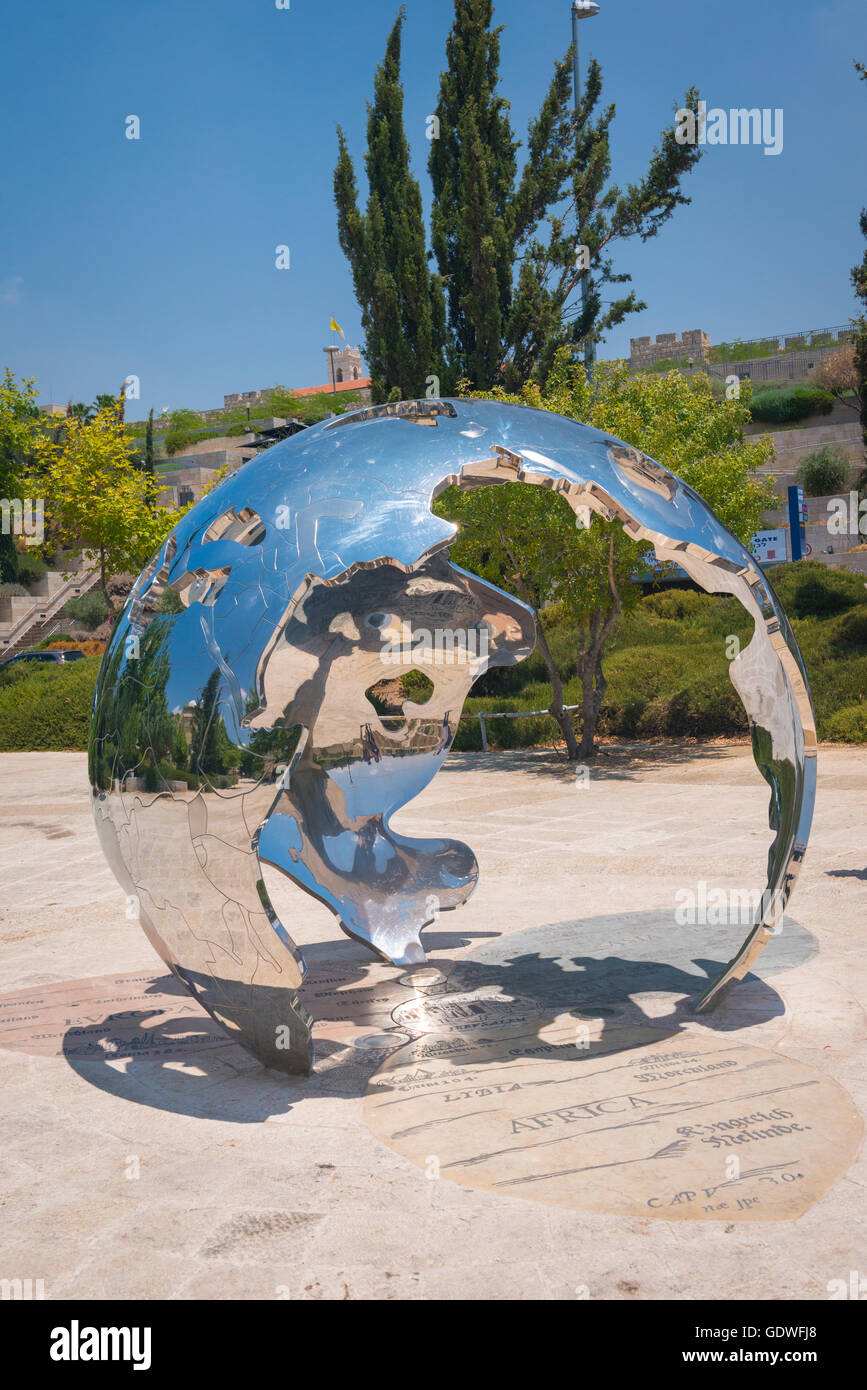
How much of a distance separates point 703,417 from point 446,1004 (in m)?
12.6

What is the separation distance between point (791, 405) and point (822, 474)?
9.48 m

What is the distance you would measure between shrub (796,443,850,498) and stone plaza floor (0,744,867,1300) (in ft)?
105

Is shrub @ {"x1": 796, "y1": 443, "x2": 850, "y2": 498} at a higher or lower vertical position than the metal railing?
higher

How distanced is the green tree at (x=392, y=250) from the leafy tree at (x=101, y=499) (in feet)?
23.2

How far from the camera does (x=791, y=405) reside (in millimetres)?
45750

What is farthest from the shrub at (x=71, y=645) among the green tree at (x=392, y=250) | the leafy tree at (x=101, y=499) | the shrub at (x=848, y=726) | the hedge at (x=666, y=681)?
the shrub at (x=848, y=726)

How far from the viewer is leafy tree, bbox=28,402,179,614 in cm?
2766

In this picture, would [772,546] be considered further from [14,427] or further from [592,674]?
[14,427]

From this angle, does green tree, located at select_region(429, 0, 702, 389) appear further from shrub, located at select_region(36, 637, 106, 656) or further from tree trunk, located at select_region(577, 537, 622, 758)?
shrub, located at select_region(36, 637, 106, 656)

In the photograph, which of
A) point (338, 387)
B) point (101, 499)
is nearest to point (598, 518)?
point (101, 499)

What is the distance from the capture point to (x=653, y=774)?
14.6 meters

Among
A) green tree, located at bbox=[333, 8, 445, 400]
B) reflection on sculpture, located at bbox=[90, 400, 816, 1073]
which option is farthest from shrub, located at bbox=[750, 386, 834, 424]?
reflection on sculpture, located at bbox=[90, 400, 816, 1073]
